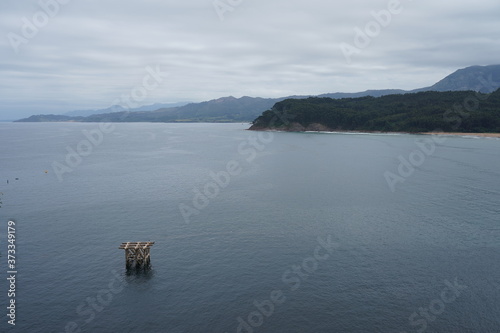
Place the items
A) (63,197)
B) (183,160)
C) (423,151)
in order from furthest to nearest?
(423,151) → (183,160) → (63,197)

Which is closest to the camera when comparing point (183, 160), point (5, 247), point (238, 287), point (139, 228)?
point (238, 287)

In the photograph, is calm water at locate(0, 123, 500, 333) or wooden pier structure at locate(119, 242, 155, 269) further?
wooden pier structure at locate(119, 242, 155, 269)

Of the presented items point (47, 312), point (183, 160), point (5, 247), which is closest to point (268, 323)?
point (47, 312)

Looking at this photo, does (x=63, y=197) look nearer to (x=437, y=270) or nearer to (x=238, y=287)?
(x=238, y=287)

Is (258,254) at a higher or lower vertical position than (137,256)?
lower

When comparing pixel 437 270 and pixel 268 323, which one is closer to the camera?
pixel 268 323

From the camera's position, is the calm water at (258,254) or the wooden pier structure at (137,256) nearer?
the calm water at (258,254)

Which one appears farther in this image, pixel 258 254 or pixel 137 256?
pixel 258 254
